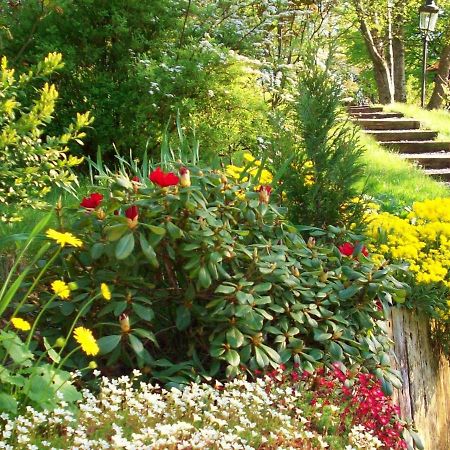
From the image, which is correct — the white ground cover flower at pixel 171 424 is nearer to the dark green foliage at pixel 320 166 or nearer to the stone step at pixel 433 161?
the dark green foliage at pixel 320 166

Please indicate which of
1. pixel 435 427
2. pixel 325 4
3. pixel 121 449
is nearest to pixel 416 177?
pixel 325 4

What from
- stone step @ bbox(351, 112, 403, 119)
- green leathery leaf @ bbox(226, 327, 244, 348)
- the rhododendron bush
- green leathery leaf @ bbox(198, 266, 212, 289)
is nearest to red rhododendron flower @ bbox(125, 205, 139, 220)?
the rhododendron bush

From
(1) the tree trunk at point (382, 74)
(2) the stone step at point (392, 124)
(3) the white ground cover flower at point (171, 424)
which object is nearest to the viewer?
(3) the white ground cover flower at point (171, 424)

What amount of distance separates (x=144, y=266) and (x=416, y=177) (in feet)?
20.3

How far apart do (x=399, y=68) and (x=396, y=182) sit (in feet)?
53.3

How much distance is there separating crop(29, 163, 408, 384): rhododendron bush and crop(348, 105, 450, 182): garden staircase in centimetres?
702

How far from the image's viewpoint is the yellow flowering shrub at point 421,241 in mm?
5012

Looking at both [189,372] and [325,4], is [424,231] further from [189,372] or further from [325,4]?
[325,4]

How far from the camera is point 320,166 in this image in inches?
195

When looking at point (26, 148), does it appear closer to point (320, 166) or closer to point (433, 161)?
point (320, 166)

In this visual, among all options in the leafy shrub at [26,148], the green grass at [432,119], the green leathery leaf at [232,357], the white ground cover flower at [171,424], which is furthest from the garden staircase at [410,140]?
the white ground cover flower at [171,424]

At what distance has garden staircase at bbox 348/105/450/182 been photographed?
11828mm

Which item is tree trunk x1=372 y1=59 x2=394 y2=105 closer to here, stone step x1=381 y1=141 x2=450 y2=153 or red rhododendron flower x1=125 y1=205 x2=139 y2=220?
stone step x1=381 y1=141 x2=450 y2=153

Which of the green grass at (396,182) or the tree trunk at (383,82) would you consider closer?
the green grass at (396,182)
